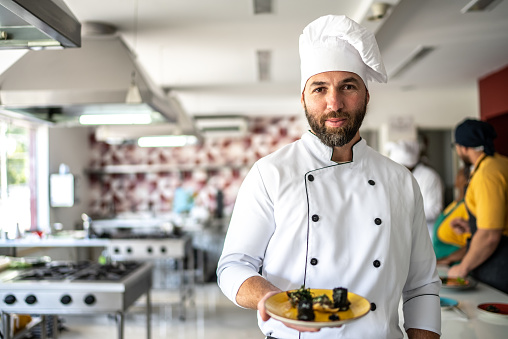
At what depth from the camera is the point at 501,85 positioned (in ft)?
18.2

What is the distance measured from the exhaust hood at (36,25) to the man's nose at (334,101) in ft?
3.72

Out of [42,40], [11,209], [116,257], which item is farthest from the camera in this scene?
[11,209]

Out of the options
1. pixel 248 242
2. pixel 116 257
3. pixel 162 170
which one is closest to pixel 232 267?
pixel 248 242

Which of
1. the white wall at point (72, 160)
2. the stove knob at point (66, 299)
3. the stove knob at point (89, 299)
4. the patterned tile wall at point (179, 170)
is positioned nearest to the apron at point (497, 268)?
the stove knob at point (89, 299)

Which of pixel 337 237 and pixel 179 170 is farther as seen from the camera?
pixel 179 170

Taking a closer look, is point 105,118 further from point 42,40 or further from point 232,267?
point 232,267

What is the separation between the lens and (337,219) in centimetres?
139

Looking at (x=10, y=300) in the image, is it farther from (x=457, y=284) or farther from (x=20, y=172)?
(x=20, y=172)

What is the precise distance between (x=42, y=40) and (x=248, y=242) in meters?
1.39

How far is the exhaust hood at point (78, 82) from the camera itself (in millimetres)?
2889

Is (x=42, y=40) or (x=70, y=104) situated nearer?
(x=42, y=40)

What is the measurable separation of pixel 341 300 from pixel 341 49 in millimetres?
752

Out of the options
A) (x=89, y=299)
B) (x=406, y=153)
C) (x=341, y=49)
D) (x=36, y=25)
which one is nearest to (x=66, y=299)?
(x=89, y=299)

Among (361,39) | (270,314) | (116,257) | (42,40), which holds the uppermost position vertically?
(42,40)
